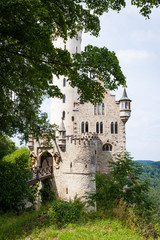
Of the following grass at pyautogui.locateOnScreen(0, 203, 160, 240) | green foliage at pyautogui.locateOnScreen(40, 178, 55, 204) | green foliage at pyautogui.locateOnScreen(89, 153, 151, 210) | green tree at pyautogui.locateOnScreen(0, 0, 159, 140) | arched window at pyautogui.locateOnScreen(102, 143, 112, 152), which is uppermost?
green tree at pyautogui.locateOnScreen(0, 0, 159, 140)

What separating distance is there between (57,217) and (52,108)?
80.8ft

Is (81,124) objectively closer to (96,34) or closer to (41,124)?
(41,124)

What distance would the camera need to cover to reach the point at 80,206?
11.0m

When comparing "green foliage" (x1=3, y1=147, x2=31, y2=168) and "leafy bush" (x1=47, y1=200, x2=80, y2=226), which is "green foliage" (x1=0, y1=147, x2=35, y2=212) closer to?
"green foliage" (x1=3, y1=147, x2=31, y2=168)

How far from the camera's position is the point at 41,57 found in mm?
8906

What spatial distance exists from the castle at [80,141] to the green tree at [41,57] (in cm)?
959

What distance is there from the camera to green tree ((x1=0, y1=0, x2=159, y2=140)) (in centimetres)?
692

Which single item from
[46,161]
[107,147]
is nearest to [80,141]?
[46,161]

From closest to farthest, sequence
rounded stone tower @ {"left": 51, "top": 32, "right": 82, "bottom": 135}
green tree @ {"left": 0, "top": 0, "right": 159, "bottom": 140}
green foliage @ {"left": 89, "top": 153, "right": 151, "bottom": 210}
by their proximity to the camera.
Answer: green tree @ {"left": 0, "top": 0, "right": 159, "bottom": 140} < green foliage @ {"left": 89, "top": 153, "right": 151, "bottom": 210} < rounded stone tower @ {"left": 51, "top": 32, "right": 82, "bottom": 135}

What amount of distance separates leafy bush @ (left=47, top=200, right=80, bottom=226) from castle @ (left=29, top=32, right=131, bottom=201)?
1128 cm

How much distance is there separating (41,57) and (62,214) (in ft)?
24.8

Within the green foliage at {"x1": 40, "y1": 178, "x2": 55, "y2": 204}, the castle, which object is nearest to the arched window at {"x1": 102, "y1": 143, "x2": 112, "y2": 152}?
the castle

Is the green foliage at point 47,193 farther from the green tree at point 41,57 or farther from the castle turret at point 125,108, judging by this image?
the castle turret at point 125,108

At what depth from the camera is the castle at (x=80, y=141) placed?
20891mm
